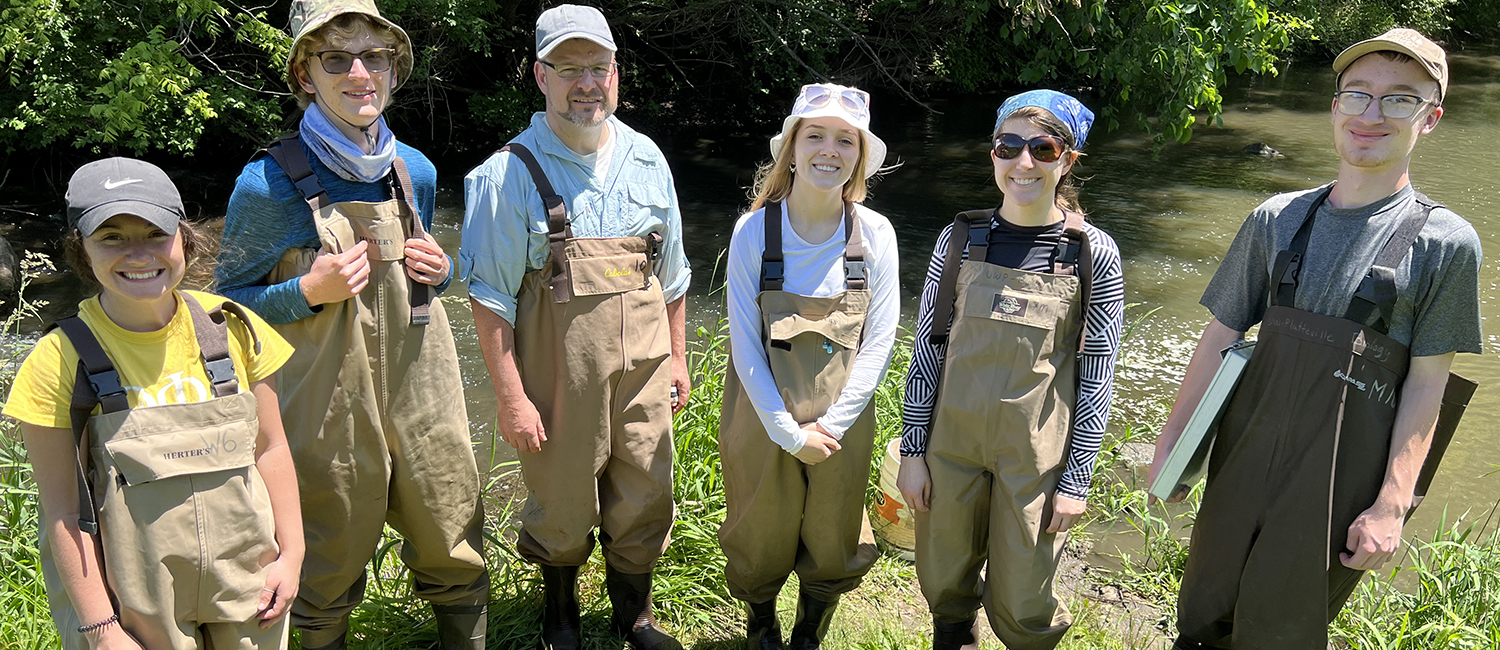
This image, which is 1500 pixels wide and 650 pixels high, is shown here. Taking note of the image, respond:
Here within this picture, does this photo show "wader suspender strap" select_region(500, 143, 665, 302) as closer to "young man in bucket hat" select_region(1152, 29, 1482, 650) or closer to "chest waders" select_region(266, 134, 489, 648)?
"chest waders" select_region(266, 134, 489, 648)

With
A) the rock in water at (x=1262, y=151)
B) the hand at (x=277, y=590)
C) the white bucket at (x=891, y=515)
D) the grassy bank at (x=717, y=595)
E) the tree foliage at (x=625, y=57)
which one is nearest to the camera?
the hand at (x=277, y=590)

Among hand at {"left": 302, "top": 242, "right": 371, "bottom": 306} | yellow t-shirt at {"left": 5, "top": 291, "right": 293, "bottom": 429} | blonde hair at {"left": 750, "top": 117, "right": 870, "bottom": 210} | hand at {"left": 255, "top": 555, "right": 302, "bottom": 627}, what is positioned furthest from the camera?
blonde hair at {"left": 750, "top": 117, "right": 870, "bottom": 210}

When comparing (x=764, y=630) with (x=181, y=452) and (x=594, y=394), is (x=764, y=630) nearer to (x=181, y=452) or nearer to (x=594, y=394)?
(x=594, y=394)

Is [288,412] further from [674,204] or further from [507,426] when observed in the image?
[674,204]

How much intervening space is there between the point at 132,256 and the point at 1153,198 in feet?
38.7

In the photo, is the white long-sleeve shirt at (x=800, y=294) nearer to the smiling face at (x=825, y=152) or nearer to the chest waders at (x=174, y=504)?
the smiling face at (x=825, y=152)

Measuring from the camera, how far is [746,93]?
49.6 ft

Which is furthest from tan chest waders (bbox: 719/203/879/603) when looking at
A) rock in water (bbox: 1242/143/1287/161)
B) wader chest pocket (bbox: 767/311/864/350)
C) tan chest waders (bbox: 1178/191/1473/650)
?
rock in water (bbox: 1242/143/1287/161)

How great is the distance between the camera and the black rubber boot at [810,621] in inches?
134

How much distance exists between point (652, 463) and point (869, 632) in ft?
3.54

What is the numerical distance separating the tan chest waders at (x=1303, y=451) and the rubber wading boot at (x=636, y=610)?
1.73 m

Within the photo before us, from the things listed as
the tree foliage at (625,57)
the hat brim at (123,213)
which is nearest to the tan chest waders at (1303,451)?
the hat brim at (123,213)

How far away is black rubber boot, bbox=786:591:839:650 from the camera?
134 inches

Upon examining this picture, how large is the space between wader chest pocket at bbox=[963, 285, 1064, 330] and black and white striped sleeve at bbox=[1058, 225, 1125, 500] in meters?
0.12
